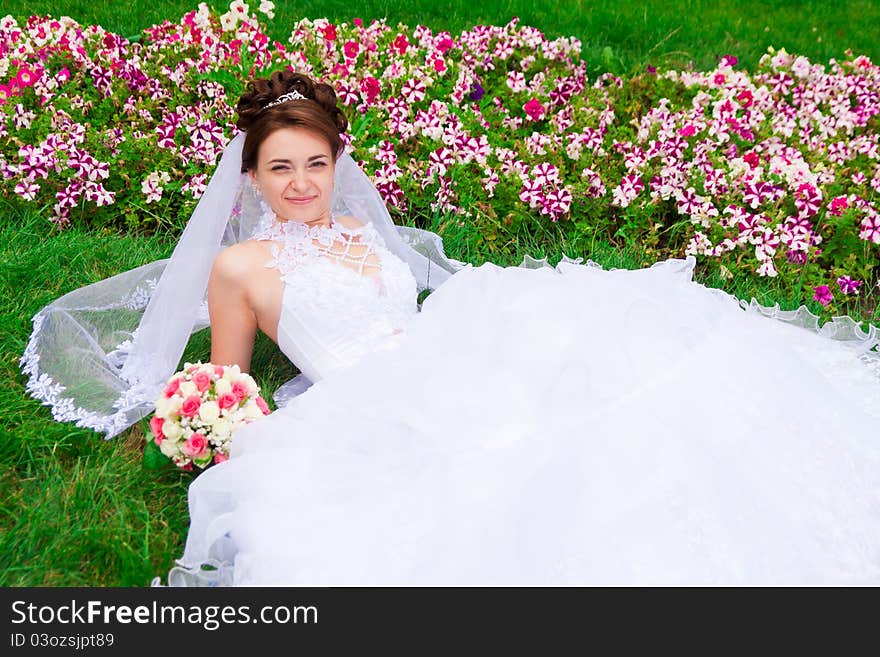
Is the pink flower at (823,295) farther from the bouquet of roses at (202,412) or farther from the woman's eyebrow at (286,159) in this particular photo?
the bouquet of roses at (202,412)

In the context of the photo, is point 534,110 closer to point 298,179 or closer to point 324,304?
point 298,179

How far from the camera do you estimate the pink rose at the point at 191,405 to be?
338 centimetres

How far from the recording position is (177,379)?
3.47 metres

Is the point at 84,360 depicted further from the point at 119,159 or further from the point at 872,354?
the point at 872,354

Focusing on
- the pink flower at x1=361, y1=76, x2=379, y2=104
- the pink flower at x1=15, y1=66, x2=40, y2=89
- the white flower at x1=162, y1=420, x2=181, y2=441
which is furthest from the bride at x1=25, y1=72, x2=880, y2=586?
the pink flower at x1=15, y1=66, x2=40, y2=89

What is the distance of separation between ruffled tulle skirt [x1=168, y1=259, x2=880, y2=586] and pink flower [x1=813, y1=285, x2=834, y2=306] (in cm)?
163

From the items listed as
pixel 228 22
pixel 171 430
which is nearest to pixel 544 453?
pixel 171 430

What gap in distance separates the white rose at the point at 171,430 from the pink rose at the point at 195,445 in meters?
0.05

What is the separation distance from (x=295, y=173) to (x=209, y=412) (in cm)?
118

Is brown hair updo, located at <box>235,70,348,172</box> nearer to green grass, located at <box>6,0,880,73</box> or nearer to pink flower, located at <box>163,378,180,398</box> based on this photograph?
pink flower, located at <box>163,378,180,398</box>

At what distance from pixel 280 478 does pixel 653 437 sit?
4.35 ft

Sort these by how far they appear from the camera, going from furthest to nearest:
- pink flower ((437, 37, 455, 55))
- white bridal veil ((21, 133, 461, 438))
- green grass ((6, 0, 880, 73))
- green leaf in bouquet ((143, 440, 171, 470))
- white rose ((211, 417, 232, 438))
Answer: green grass ((6, 0, 880, 73))
pink flower ((437, 37, 455, 55))
white bridal veil ((21, 133, 461, 438))
green leaf in bouquet ((143, 440, 171, 470))
white rose ((211, 417, 232, 438))

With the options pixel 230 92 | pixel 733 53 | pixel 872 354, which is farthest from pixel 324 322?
pixel 733 53

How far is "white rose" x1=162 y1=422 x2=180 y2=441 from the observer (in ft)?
11.2
